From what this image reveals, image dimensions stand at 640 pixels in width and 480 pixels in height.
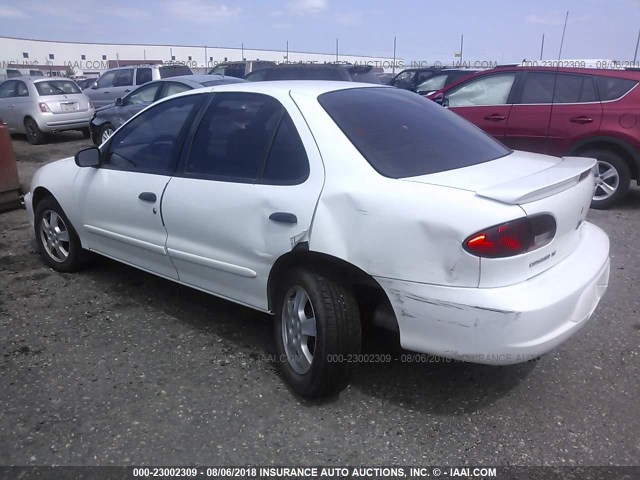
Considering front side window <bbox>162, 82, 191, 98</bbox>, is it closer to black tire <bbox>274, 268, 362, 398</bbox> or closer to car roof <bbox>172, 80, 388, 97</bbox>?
car roof <bbox>172, 80, 388, 97</bbox>

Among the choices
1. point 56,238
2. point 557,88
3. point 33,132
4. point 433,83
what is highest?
point 557,88

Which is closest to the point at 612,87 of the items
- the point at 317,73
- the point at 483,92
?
the point at 483,92

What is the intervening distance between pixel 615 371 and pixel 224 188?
98.5 inches

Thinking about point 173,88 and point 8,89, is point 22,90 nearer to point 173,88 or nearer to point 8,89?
point 8,89

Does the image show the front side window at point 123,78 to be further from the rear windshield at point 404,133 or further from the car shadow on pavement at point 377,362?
the rear windshield at point 404,133

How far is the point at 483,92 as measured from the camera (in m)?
7.66

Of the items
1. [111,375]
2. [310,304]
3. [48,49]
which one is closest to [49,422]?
[111,375]

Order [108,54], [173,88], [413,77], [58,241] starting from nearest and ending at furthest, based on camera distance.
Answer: [58,241], [173,88], [413,77], [108,54]

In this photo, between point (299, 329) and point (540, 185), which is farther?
point (299, 329)

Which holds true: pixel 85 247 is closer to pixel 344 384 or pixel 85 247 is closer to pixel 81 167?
pixel 81 167

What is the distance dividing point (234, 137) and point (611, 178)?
5.28 meters

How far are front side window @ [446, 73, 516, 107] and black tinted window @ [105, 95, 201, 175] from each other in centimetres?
496

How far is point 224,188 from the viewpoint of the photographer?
3279mm

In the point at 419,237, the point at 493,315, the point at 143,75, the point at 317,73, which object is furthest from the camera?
the point at 143,75
